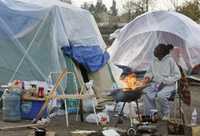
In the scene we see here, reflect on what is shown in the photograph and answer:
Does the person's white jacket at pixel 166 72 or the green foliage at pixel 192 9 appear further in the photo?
the green foliage at pixel 192 9

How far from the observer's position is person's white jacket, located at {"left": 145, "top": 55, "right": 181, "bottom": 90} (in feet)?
35.8

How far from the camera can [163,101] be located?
10.9 metres

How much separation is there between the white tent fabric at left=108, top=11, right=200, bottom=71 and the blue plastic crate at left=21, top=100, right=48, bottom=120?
6.08 meters

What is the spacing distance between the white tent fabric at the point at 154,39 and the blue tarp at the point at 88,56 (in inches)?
118

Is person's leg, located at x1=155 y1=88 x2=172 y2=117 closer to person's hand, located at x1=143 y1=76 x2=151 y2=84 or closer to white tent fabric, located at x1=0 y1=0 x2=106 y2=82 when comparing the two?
person's hand, located at x1=143 y1=76 x2=151 y2=84

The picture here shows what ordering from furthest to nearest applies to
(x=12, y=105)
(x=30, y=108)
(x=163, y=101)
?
(x=163, y=101) < (x=30, y=108) < (x=12, y=105)

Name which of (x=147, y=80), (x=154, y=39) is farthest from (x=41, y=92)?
(x=154, y=39)

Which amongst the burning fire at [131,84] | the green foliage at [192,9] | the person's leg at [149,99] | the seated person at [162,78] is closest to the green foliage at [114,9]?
the green foliage at [192,9]

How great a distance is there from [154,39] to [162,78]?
7656mm

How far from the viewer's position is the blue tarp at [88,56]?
502 inches

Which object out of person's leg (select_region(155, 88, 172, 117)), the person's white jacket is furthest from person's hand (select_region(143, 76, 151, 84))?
person's leg (select_region(155, 88, 172, 117))

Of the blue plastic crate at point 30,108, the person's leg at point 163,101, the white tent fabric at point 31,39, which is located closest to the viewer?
the blue plastic crate at point 30,108

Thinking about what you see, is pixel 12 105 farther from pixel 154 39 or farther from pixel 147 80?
pixel 154 39

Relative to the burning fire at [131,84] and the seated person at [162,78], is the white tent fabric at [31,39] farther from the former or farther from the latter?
the burning fire at [131,84]
